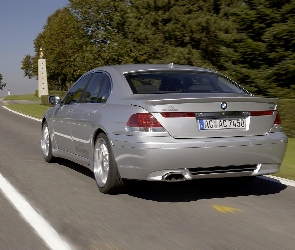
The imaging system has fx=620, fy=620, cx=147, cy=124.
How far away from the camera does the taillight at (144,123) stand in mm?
6698

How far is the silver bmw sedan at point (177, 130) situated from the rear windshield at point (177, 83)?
0.04 feet

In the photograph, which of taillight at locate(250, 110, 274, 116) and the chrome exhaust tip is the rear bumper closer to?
the chrome exhaust tip

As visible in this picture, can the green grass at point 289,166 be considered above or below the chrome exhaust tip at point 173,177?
below

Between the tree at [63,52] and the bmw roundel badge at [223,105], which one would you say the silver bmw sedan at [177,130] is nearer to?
the bmw roundel badge at [223,105]

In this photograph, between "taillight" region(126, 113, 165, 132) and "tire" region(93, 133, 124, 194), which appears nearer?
"taillight" region(126, 113, 165, 132)

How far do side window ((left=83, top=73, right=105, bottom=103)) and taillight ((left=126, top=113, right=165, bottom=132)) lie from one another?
143cm

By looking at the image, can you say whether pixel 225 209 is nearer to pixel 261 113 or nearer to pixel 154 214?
pixel 154 214

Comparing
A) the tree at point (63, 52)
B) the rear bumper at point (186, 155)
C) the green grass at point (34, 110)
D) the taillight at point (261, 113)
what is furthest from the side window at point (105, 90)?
the tree at point (63, 52)

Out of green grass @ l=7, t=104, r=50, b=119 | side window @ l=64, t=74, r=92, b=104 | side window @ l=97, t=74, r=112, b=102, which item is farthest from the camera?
green grass @ l=7, t=104, r=50, b=119

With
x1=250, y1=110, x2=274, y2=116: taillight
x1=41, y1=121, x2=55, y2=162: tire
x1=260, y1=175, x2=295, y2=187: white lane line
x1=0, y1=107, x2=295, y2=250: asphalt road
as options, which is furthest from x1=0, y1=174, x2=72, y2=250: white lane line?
x1=260, y1=175, x2=295, y2=187: white lane line

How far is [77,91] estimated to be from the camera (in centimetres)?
927

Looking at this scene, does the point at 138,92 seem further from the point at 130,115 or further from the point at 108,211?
the point at 108,211

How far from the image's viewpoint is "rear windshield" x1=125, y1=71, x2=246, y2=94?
7488 mm

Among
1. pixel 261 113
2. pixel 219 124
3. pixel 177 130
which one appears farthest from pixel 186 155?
pixel 261 113
